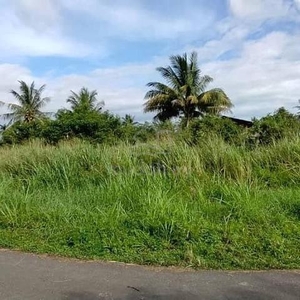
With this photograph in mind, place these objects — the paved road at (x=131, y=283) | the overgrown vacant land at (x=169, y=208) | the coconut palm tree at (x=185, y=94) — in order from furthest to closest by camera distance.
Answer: the coconut palm tree at (x=185, y=94), the overgrown vacant land at (x=169, y=208), the paved road at (x=131, y=283)

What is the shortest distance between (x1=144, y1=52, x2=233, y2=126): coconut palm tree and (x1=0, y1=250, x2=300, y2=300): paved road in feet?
102

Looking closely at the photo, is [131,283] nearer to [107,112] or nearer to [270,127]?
[270,127]

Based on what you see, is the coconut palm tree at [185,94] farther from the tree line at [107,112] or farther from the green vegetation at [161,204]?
the green vegetation at [161,204]

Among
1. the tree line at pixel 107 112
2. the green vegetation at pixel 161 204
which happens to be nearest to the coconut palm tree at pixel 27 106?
the tree line at pixel 107 112

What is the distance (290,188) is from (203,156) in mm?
2289

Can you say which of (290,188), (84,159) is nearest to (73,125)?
(84,159)

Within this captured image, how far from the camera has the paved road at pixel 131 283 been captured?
3.28 metres

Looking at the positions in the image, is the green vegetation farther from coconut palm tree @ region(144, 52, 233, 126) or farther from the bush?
coconut palm tree @ region(144, 52, 233, 126)

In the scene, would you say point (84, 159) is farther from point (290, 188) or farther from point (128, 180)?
point (290, 188)

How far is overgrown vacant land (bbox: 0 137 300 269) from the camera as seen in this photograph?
14.2ft

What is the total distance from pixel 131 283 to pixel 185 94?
32.2 meters

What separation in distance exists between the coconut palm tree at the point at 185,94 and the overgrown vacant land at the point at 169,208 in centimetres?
2600

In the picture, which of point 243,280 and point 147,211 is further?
point 147,211

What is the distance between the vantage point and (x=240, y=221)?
5.00 metres
